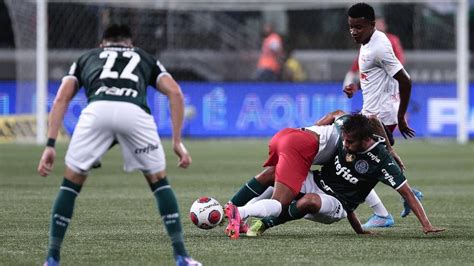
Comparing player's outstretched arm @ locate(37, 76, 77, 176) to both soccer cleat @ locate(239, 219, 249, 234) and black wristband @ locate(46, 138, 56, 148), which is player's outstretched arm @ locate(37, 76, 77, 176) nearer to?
black wristband @ locate(46, 138, 56, 148)

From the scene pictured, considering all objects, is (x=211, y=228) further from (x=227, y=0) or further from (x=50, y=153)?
(x=227, y=0)

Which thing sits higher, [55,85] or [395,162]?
[395,162]

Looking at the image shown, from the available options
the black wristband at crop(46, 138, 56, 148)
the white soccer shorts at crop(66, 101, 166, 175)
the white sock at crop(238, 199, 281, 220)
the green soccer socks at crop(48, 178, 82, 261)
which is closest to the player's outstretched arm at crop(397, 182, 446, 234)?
the white sock at crop(238, 199, 281, 220)

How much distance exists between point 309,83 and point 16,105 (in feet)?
22.0

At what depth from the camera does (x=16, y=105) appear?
27.4 meters

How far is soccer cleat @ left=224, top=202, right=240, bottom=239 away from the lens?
10.3m

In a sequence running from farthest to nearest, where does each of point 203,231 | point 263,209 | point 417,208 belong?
point 203,231 < point 417,208 < point 263,209

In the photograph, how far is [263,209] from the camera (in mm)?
10289

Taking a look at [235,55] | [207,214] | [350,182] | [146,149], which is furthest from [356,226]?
[235,55]

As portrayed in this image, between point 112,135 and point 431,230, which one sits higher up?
point 112,135

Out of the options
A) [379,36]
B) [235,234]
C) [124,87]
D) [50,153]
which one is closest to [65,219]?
[50,153]

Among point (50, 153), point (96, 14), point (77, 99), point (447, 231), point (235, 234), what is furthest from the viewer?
point (96, 14)

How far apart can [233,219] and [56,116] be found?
2586 millimetres

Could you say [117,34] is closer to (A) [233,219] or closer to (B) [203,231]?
(A) [233,219]
